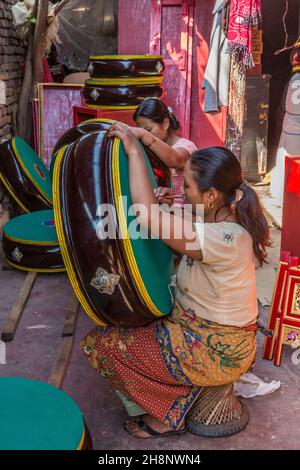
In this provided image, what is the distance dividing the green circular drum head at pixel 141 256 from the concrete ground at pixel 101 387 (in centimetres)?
56

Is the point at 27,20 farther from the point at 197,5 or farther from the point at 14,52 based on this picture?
the point at 197,5

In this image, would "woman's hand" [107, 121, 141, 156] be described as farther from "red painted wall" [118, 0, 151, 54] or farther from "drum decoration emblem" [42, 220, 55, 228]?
"red painted wall" [118, 0, 151, 54]

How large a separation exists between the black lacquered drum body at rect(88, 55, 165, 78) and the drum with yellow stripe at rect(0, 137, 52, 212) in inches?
35.1

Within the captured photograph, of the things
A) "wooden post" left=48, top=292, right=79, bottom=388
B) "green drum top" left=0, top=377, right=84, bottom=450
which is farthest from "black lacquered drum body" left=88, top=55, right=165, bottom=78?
"green drum top" left=0, top=377, right=84, bottom=450

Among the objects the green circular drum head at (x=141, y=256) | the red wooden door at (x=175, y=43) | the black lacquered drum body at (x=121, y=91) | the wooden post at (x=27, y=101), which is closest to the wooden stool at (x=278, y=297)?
the green circular drum head at (x=141, y=256)

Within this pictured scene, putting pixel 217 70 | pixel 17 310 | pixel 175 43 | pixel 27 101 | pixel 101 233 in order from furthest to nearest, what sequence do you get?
pixel 27 101
pixel 175 43
pixel 217 70
pixel 17 310
pixel 101 233

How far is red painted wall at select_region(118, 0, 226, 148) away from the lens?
6223 mm

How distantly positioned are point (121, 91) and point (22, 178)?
1058 millimetres

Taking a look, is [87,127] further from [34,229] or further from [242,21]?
[242,21]

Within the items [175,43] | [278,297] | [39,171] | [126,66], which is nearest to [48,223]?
[39,171]

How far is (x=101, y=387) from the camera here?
2.75 m

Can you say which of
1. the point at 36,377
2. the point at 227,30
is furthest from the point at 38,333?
the point at 227,30

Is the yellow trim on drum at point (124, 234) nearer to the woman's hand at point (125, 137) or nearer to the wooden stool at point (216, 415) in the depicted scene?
the woman's hand at point (125, 137)
